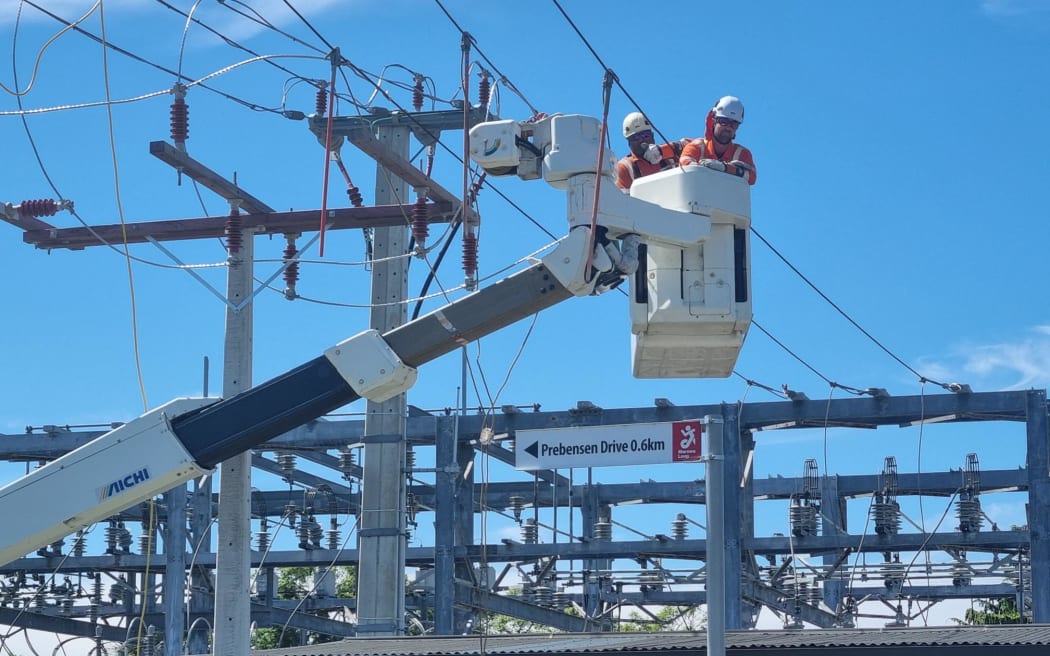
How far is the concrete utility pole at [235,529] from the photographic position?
12469 mm

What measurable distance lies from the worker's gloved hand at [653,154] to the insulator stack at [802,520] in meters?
15.9

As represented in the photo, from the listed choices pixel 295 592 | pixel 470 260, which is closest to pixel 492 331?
pixel 470 260

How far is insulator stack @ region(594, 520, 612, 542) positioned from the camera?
27672mm

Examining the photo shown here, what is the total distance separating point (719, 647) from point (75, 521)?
511 cm

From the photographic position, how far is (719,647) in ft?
30.4

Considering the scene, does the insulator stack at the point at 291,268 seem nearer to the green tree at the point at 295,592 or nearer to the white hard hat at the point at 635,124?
the white hard hat at the point at 635,124

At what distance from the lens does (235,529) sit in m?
12.8

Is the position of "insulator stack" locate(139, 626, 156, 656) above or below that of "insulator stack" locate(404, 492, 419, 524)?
below

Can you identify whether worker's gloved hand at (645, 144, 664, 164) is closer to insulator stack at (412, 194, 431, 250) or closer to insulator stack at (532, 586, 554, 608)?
insulator stack at (412, 194, 431, 250)

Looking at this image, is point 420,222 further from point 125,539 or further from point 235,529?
→ point 125,539

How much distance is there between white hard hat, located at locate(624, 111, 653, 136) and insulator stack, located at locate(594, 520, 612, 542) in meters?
17.0

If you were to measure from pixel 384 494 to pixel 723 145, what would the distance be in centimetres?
690

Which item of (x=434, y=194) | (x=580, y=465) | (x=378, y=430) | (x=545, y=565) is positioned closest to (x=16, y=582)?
(x=545, y=565)

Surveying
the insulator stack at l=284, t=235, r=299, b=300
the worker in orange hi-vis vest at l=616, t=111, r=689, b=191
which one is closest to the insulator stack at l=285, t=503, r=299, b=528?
the insulator stack at l=284, t=235, r=299, b=300
